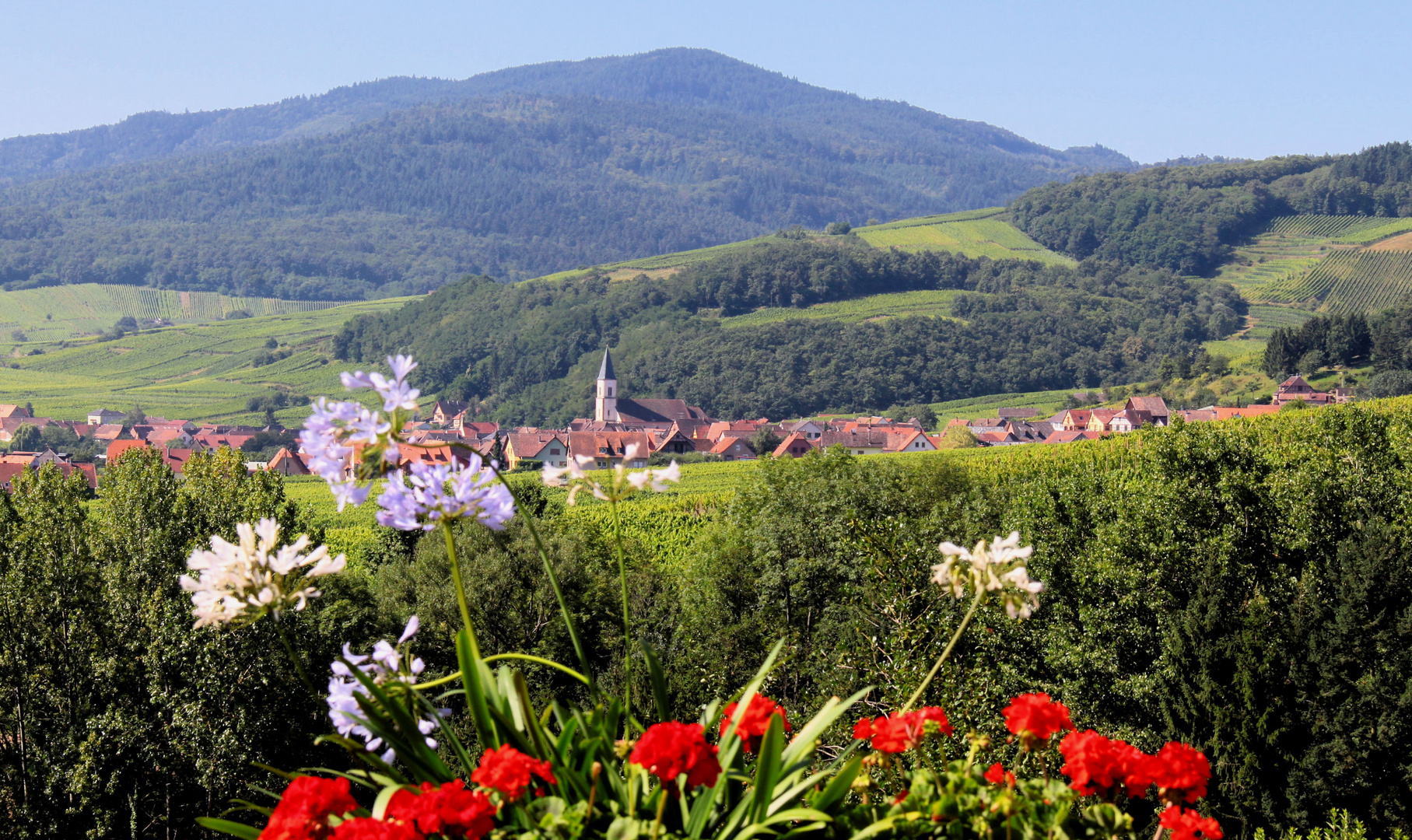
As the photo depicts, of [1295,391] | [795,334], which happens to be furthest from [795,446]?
[795,334]

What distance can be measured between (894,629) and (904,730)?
13872mm

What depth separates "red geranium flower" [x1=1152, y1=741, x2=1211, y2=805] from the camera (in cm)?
317

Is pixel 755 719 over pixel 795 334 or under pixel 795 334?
over

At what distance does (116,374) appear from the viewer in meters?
158

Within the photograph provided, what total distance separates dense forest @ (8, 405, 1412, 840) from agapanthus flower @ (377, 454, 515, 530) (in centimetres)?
1033

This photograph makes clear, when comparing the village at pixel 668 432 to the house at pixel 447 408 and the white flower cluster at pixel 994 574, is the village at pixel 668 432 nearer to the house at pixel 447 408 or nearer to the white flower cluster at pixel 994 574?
the house at pixel 447 408

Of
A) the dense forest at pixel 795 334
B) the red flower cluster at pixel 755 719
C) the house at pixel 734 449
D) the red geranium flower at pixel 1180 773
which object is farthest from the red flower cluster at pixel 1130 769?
the dense forest at pixel 795 334

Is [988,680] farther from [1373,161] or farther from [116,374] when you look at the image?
Answer: [1373,161]

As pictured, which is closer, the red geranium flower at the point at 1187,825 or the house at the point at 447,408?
the red geranium flower at the point at 1187,825

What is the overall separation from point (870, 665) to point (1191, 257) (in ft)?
630

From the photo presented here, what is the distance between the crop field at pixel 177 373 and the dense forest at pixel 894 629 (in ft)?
348

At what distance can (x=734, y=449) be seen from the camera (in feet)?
332

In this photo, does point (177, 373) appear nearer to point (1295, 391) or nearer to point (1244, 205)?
Result: point (1295, 391)

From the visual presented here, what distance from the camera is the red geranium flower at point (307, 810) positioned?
2656 millimetres
